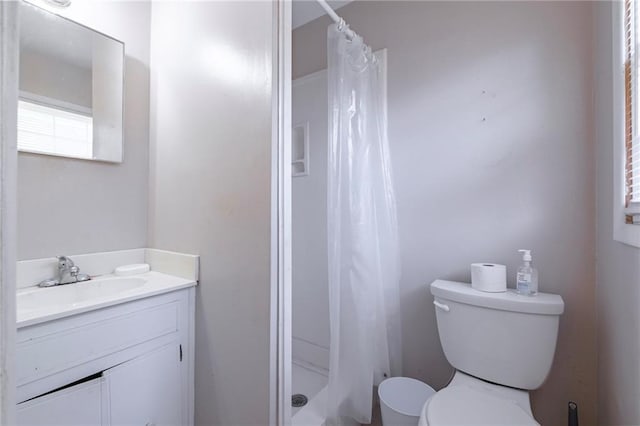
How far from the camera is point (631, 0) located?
804 mm

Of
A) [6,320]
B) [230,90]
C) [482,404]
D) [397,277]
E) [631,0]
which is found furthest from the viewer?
[397,277]

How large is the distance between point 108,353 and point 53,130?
92 cm

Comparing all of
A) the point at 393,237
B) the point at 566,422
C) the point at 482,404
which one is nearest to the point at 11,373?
the point at 482,404

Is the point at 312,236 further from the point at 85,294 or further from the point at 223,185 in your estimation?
the point at 85,294

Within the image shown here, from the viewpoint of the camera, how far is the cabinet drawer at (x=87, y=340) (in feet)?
2.46

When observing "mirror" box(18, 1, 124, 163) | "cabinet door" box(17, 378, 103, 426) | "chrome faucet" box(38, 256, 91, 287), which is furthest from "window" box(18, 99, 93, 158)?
"cabinet door" box(17, 378, 103, 426)

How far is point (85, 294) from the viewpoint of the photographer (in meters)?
1.11

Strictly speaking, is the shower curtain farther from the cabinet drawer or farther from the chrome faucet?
the chrome faucet

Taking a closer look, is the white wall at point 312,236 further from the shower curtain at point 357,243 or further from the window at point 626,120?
the window at point 626,120

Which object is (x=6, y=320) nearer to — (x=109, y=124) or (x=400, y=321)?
(x=109, y=124)

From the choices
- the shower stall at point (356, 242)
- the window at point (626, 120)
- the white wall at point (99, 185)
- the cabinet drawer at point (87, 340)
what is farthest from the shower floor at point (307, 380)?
the window at point (626, 120)

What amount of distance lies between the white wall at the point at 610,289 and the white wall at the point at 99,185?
1920 millimetres

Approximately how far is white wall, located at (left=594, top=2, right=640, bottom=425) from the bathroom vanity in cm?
147

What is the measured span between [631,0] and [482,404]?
1359 mm
